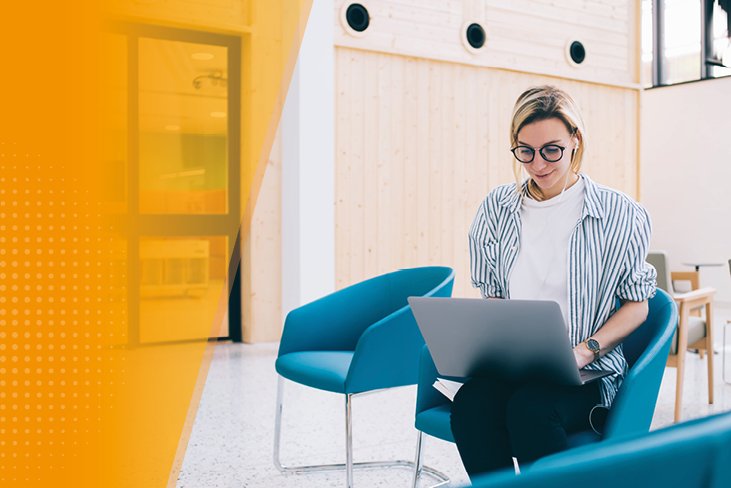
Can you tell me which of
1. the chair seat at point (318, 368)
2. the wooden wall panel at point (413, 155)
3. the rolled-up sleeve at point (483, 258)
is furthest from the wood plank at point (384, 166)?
the rolled-up sleeve at point (483, 258)

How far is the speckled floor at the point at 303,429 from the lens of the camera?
7.73ft

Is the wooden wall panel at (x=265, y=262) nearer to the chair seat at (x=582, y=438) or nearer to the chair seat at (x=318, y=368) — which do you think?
the chair seat at (x=318, y=368)

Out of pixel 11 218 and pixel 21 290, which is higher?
pixel 11 218

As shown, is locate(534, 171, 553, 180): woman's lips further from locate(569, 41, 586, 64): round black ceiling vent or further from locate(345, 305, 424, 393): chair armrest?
locate(569, 41, 586, 64): round black ceiling vent

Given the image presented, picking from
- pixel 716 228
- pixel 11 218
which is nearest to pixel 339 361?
pixel 11 218

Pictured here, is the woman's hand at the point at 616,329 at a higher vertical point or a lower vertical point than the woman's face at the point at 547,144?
lower

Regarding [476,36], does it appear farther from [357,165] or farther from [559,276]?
[559,276]

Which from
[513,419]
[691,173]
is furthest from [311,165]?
[691,173]

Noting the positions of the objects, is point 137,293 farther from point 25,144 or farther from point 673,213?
point 673,213

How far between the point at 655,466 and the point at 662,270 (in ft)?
12.3

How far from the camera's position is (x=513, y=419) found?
1.42 m

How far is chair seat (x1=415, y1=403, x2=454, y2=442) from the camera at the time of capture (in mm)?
1600

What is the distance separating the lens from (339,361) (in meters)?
→ 2.24

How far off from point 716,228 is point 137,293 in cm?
698
